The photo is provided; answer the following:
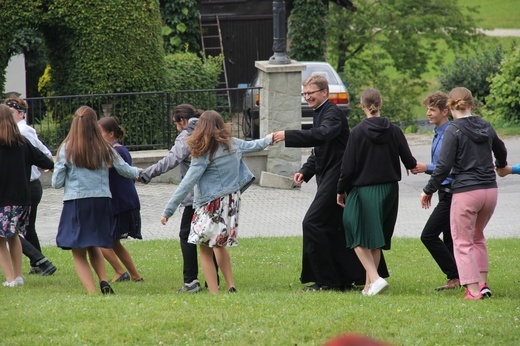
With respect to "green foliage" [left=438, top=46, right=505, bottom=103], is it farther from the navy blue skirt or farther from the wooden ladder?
the navy blue skirt

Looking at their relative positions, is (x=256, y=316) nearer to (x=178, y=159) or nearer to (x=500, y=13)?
(x=178, y=159)

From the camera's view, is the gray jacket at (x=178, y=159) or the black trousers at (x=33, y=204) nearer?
the gray jacket at (x=178, y=159)

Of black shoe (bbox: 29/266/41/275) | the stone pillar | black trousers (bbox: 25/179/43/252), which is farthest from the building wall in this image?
black shoe (bbox: 29/266/41/275)

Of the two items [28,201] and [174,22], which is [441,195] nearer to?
[28,201]

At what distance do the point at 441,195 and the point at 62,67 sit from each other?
1004 centimetres

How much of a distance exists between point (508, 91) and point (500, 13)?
4204 centimetres

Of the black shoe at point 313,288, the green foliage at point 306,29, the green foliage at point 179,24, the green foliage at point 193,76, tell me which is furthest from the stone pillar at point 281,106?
the green foliage at point 306,29

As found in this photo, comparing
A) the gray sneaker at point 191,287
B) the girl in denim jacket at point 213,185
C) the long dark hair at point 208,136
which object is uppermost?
the long dark hair at point 208,136

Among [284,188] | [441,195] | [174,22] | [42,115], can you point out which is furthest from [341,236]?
[174,22]

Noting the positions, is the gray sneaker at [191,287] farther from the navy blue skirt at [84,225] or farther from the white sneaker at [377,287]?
the white sneaker at [377,287]

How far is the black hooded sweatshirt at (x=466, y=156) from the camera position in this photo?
23.7ft

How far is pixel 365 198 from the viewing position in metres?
7.55

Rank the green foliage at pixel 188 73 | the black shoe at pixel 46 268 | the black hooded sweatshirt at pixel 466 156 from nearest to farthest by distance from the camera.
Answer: the black hooded sweatshirt at pixel 466 156
the black shoe at pixel 46 268
the green foliage at pixel 188 73

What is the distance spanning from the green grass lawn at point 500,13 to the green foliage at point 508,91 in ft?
116
